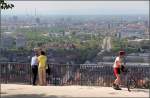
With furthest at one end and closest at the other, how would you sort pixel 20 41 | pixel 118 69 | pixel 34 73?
pixel 20 41 < pixel 34 73 < pixel 118 69

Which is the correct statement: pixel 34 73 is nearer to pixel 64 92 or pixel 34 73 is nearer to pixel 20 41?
pixel 64 92

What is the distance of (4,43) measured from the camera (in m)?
44.7

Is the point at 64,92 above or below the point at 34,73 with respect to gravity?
below

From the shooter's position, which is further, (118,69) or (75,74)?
(75,74)

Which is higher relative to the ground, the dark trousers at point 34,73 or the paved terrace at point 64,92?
the dark trousers at point 34,73

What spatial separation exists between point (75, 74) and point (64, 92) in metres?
2.68

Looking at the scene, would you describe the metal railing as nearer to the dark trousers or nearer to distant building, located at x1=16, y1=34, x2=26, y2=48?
the dark trousers

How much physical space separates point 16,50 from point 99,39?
18107 millimetres

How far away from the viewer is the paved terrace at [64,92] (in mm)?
16328

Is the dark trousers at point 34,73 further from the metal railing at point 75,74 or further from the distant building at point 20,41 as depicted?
the distant building at point 20,41

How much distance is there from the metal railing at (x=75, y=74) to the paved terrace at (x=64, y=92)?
2.79 feet

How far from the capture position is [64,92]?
55.0 feet

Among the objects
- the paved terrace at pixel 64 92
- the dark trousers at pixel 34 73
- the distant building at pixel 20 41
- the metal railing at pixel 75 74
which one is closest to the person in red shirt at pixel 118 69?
the paved terrace at pixel 64 92

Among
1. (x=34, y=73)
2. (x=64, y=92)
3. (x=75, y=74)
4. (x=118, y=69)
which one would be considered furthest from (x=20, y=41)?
(x=64, y=92)
